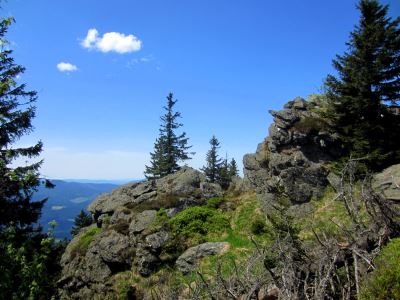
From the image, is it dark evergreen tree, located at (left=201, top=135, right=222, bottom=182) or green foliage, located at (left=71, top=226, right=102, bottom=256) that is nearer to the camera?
green foliage, located at (left=71, top=226, right=102, bottom=256)

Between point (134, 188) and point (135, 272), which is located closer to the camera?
point (135, 272)

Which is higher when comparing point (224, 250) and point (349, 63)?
point (349, 63)

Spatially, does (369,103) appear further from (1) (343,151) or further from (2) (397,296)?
(2) (397,296)

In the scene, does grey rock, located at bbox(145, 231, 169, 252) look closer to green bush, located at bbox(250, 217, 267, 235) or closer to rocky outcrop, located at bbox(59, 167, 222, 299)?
rocky outcrop, located at bbox(59, 167, 222, 299)

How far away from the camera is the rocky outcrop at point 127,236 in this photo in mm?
20406

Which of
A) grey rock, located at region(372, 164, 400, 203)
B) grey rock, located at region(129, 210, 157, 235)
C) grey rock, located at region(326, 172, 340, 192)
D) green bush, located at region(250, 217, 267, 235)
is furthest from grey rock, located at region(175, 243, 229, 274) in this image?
grey rock, located at region(372, 164, 400, 203)

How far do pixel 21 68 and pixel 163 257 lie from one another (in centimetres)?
1481

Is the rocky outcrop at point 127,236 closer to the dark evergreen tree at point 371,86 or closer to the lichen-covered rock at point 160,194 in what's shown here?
the lichen-covered rock at point 160,194

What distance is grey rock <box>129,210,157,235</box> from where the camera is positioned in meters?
22.1

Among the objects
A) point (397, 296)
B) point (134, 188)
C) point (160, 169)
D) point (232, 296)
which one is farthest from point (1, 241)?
point (160, 169)

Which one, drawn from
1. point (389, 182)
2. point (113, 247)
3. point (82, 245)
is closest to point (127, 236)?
point (113, 247)

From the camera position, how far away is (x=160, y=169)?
56875 millimetres

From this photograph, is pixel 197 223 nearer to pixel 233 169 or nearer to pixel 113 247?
pixel 113 247

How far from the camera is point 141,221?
2266cm
